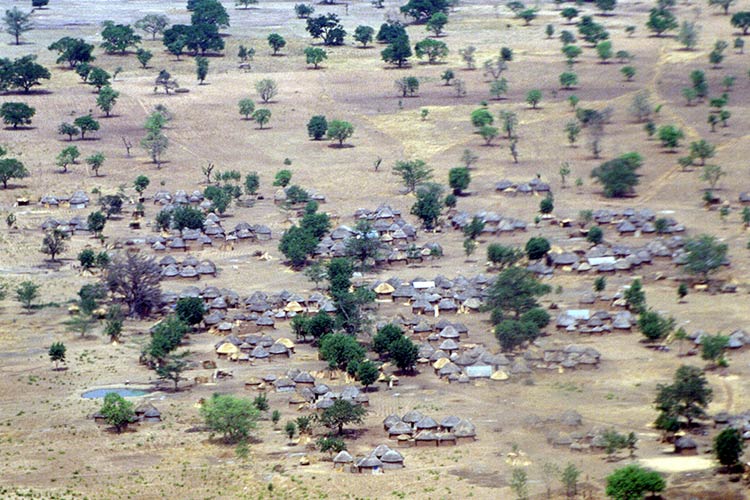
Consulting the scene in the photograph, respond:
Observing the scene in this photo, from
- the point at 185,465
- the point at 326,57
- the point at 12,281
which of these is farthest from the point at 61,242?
the point at 326,57

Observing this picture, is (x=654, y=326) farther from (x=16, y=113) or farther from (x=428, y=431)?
(x=16, y=113)

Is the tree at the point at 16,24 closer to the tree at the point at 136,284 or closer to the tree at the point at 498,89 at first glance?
the tree at the point at 498,89

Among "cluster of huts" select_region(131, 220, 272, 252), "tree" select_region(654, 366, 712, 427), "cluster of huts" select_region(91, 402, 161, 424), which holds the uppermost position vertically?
"tree" select_region(654, 366, 712, 427)

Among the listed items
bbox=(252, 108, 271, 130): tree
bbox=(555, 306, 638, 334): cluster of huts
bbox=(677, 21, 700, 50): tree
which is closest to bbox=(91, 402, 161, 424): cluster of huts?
bbox=(555, 306, 638, 334): cluster of huts

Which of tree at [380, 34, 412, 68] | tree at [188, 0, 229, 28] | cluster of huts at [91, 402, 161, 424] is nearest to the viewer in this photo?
cluster of huts at [91, 402, 161, 424]

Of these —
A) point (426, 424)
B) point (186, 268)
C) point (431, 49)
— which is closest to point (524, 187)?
point (186, 268)

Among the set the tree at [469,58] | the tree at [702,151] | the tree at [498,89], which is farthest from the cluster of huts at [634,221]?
the tree at [469,58]

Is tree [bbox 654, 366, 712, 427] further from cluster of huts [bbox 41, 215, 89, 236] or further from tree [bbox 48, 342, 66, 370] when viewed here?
cluster of huts [bbox 41, 215, 89, 236]

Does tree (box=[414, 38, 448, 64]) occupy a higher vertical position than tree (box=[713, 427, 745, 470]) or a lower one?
lower
